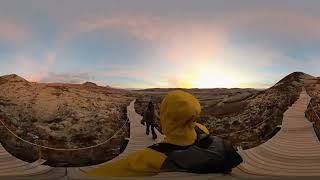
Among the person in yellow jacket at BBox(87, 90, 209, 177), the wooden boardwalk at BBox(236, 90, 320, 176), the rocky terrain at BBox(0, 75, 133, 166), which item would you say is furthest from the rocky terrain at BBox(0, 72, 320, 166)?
the person in yellow jacket at BBox(87, 90, 209, 177)

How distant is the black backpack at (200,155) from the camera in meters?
5.47

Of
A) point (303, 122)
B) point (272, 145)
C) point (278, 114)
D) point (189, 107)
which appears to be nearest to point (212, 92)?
point (278, 114)

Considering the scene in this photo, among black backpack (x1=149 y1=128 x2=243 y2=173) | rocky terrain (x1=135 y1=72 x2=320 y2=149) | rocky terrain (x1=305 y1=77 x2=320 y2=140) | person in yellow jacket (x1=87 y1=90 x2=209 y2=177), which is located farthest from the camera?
rocky terrain (x1=135 y1=72 x2=320 y2=149)

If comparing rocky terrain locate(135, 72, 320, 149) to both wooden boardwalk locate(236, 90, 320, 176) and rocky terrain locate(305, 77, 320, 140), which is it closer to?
rocky terrain locate(305, 77, 320, 140)

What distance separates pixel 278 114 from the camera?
2412 cm

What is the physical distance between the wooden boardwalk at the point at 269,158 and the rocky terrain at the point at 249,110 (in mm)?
786

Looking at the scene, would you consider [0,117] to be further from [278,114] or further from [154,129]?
[278,114]

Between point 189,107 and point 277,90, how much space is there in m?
22.1

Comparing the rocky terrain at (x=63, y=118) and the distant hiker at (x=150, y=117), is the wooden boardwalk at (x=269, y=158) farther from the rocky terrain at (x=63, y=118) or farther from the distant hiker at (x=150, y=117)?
the rocky terrain at (x=63, y=118)

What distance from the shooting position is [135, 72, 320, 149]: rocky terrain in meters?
23.6

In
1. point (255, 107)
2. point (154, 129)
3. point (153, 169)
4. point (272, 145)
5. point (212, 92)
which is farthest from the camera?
point (212, 92)

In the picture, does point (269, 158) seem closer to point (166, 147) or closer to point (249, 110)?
point (249, 110)

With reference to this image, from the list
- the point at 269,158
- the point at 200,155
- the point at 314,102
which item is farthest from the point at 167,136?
the point at 314,102

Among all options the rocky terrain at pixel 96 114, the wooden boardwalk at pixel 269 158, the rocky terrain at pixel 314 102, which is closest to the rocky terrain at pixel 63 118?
the rocky terrain at pixel 96 114
